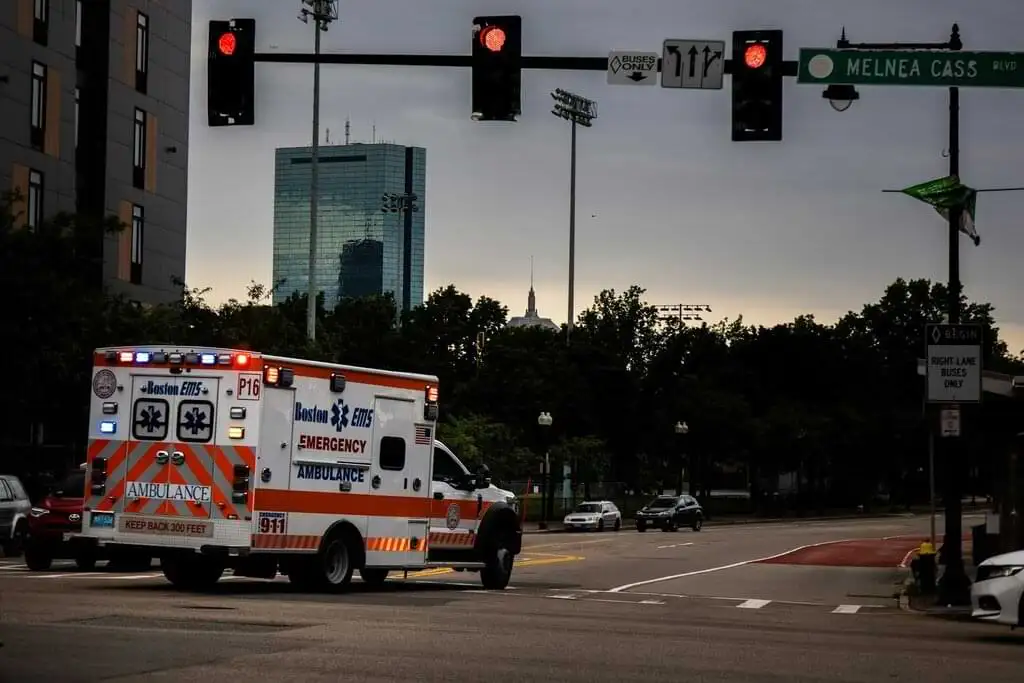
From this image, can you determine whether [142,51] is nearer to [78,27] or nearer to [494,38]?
[78,27]

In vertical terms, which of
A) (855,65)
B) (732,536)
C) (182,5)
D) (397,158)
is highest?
(397,158)

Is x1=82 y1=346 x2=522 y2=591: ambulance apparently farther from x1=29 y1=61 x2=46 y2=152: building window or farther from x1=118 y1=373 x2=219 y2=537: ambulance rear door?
x1=29 y1=61 x2=46 y2=152: building window

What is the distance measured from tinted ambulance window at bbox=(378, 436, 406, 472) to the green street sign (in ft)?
26.7

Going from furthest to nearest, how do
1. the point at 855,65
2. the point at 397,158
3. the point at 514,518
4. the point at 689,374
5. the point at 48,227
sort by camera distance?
the point at 397,158 < the point at 689,374 < the point at 48,227 < the point at 514,518 < the point at 855,65

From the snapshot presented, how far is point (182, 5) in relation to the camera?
58.3m

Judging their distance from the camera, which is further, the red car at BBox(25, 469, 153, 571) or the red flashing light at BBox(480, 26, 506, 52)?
the red car at BBox(25, 469, 153, 571)

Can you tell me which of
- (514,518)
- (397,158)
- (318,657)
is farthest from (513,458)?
(397,158)

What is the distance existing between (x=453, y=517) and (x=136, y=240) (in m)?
34.4

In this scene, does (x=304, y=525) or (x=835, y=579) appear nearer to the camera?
(x=304, y=525)

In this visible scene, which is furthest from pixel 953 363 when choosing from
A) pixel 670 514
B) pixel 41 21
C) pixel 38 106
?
pixel 670 514

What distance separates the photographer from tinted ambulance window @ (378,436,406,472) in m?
22.1

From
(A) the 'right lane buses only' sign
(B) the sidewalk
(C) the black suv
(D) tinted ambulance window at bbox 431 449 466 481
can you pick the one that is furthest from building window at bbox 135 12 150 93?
(A) the 'right lane buses only' sign

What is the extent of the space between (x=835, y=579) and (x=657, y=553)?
32.4 feet

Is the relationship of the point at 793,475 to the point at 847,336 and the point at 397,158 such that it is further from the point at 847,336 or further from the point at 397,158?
the point at 397,158
